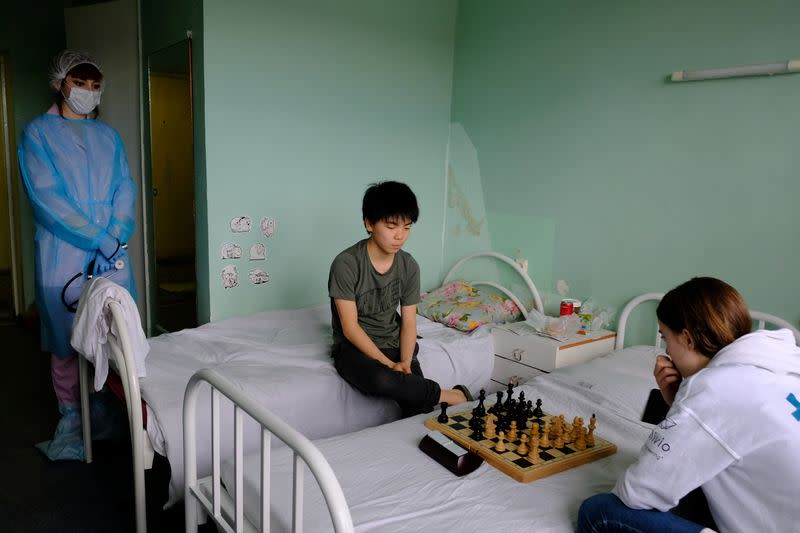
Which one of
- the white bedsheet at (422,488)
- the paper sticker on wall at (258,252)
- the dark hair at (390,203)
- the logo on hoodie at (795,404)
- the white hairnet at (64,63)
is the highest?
the white hairnet at (64,63)

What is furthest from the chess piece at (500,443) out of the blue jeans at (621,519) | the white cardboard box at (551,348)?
the white cardboard box at (551,348)

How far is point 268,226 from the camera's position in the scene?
3545 millimetres

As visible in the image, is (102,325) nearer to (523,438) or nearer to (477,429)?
(477,429)

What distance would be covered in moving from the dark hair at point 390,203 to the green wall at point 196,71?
1.24 m

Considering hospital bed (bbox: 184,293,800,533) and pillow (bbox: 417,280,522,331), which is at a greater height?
pillow (bbox: 417,280,522,331)

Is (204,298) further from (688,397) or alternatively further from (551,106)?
(688,397)

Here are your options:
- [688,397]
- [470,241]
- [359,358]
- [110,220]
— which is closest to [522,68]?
[470,241]

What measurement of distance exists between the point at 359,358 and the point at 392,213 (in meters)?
0.64

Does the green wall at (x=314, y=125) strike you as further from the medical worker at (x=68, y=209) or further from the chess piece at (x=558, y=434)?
the chess piece at (x=558, y=434)

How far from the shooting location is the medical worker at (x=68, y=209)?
9.26ft

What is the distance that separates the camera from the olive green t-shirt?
2.60 meters

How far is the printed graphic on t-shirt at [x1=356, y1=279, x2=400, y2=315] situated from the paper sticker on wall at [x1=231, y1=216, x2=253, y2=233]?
1105 mm

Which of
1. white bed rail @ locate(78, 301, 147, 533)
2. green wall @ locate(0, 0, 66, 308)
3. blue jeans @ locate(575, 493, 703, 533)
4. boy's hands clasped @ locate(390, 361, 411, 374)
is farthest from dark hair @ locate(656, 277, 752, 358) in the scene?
green wall @ locate(0, 0, 66, 308)

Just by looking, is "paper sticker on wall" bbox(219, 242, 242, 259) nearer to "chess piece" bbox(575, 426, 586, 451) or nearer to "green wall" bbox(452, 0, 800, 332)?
"green wall" bbox(452, 0, 800, 332)
